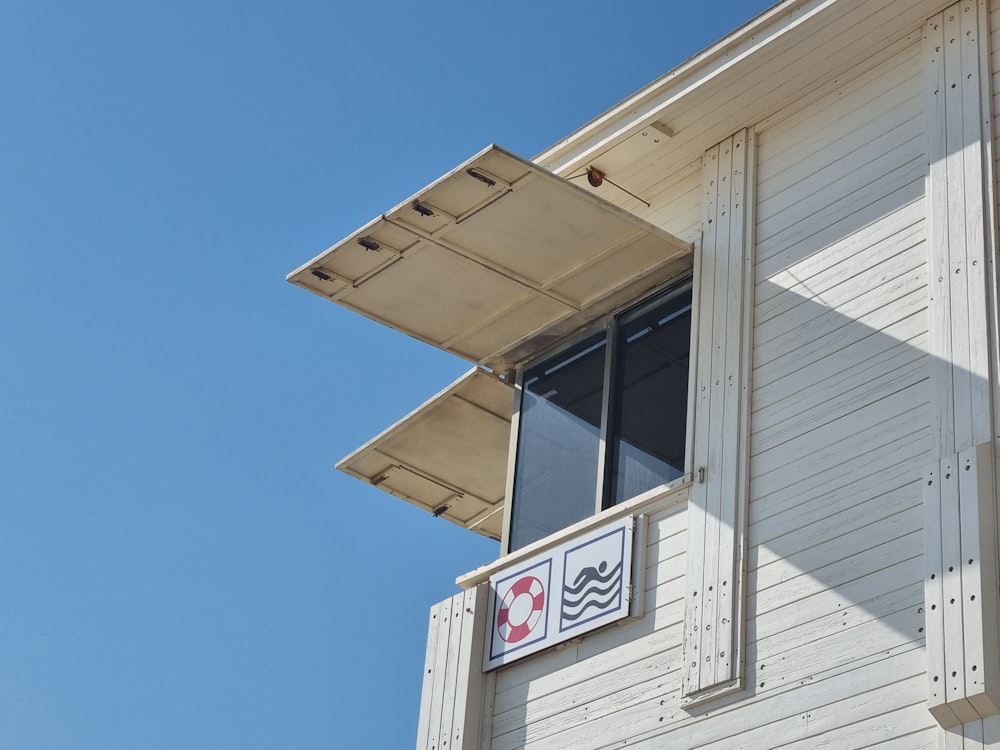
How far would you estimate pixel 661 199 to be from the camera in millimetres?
12312

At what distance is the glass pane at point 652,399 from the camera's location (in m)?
11.2

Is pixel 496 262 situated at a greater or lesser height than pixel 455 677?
greater

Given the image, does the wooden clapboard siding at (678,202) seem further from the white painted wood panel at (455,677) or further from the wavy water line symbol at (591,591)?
the white painted wood panel at (455,677)

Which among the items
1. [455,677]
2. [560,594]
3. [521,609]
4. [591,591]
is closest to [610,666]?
[591,591]

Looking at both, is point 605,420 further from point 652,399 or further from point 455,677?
point 455,677

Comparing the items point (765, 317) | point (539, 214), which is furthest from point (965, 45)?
point (539, 214)

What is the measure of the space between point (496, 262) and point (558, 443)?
1.38 m

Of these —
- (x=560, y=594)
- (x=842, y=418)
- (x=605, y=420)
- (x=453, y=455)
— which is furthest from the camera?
(x=453, y=455)

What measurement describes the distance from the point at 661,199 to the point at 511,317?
4.64 ft

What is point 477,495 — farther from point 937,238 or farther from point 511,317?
point 937,238

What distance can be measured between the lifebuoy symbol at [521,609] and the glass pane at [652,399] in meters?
0.82

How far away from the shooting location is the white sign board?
10781mm

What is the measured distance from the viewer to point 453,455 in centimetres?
1420

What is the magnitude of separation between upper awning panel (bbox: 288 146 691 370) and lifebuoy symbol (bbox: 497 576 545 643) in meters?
2.09
